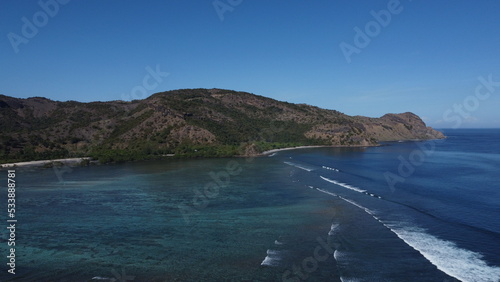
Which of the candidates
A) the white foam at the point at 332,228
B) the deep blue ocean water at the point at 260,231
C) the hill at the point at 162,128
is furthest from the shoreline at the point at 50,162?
the white foam at the point at 332,228

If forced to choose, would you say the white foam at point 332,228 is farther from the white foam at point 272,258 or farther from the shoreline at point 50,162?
the shoreline at point 50,162

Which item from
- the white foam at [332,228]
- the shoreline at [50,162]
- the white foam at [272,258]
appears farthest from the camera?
the shoreline at [50,162]

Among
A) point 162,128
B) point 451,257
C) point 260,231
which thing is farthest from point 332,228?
point 162,128

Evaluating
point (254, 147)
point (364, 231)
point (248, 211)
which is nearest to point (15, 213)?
point (248, 211)

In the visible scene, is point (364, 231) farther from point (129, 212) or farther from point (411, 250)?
point (129, 212)

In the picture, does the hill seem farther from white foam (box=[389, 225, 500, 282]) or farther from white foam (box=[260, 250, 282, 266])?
white foam (box=[389, 225, 500, 282])

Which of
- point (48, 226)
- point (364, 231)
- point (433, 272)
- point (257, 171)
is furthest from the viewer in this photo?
point (257, 171)

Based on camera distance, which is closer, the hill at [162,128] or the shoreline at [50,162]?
the shoreline at [50,162]
